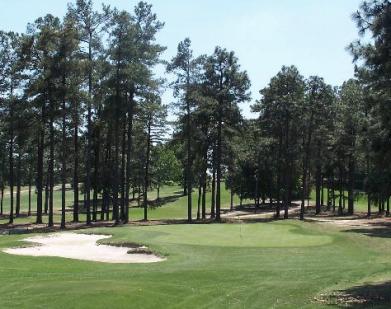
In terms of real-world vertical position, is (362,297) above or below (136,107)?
below

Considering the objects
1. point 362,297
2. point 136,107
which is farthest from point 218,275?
point 136,107

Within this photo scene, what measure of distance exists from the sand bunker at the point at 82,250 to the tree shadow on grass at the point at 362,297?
10271 millimetres

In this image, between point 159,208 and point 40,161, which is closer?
point 40,161

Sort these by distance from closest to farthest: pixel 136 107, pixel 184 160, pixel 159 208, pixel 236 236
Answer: pixel 236 236 < pixel 136 107 < pixel 184 160 < pixel 159 208

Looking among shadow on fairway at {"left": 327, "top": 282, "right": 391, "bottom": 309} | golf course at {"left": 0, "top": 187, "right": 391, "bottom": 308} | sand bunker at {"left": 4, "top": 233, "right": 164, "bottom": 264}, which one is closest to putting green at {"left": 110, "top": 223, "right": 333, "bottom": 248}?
golf course at {"left": 0, "top": 187, "right": 391, "bottom": 308}

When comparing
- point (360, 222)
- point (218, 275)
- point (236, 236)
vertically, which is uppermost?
point (236, 236)

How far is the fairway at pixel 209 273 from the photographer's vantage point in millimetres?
16422

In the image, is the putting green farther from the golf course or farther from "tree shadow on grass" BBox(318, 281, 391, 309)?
"tree shadow on grass" BBox(318, 281, 391, 309)

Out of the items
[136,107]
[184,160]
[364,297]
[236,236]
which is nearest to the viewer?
[364,297]

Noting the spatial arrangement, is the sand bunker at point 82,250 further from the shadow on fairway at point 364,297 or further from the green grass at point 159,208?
the green grass at point 159,208

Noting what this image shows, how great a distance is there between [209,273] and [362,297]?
6.25 meters

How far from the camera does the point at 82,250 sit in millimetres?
29359

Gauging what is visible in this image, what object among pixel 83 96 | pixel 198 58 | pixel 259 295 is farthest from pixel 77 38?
pixel 259 295

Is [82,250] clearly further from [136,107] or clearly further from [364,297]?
[136,107]
